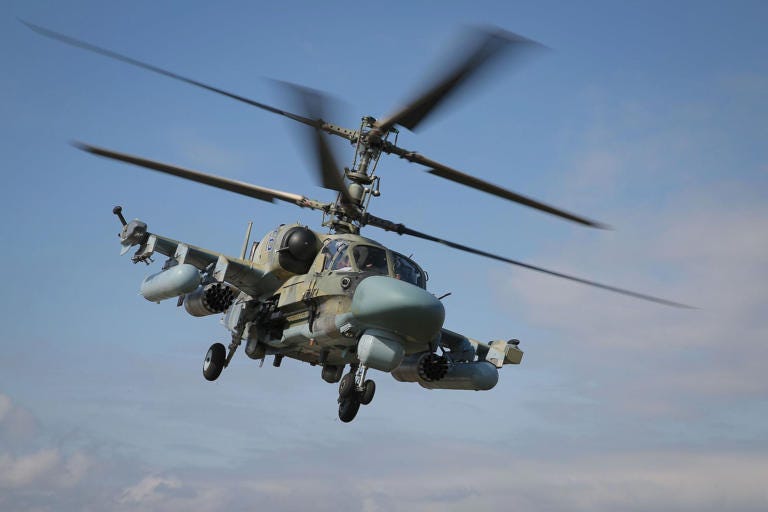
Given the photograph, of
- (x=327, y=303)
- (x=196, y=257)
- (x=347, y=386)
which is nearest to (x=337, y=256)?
(x=327, y=303)

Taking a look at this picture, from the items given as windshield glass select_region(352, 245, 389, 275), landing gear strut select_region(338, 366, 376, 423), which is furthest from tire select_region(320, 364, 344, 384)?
windshield glass select_region(352, 245, 389, 275)

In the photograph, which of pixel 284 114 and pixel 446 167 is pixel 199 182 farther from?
pixel 446 167

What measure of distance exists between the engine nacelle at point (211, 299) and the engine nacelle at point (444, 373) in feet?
14.2

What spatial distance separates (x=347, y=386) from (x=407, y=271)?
9.25 feet

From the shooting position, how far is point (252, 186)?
63.8ft

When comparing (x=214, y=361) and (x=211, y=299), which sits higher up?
(x=211, y=299)

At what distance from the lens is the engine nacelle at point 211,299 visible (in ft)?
66.9

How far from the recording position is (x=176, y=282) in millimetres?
19219

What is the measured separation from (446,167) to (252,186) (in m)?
4.43

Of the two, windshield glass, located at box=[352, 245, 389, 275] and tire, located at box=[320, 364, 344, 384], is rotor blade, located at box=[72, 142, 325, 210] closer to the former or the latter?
windshield glass, located at box=[352, 245, 389, 275]

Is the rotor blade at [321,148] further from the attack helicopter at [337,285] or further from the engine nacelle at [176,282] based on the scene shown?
the engine nacelle at [176,282]

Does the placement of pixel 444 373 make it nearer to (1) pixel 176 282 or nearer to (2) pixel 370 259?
(2) pixel 370 259

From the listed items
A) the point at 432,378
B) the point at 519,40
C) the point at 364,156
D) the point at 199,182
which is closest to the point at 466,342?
the point at 432,378

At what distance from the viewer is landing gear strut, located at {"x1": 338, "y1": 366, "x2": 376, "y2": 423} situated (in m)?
18.7
